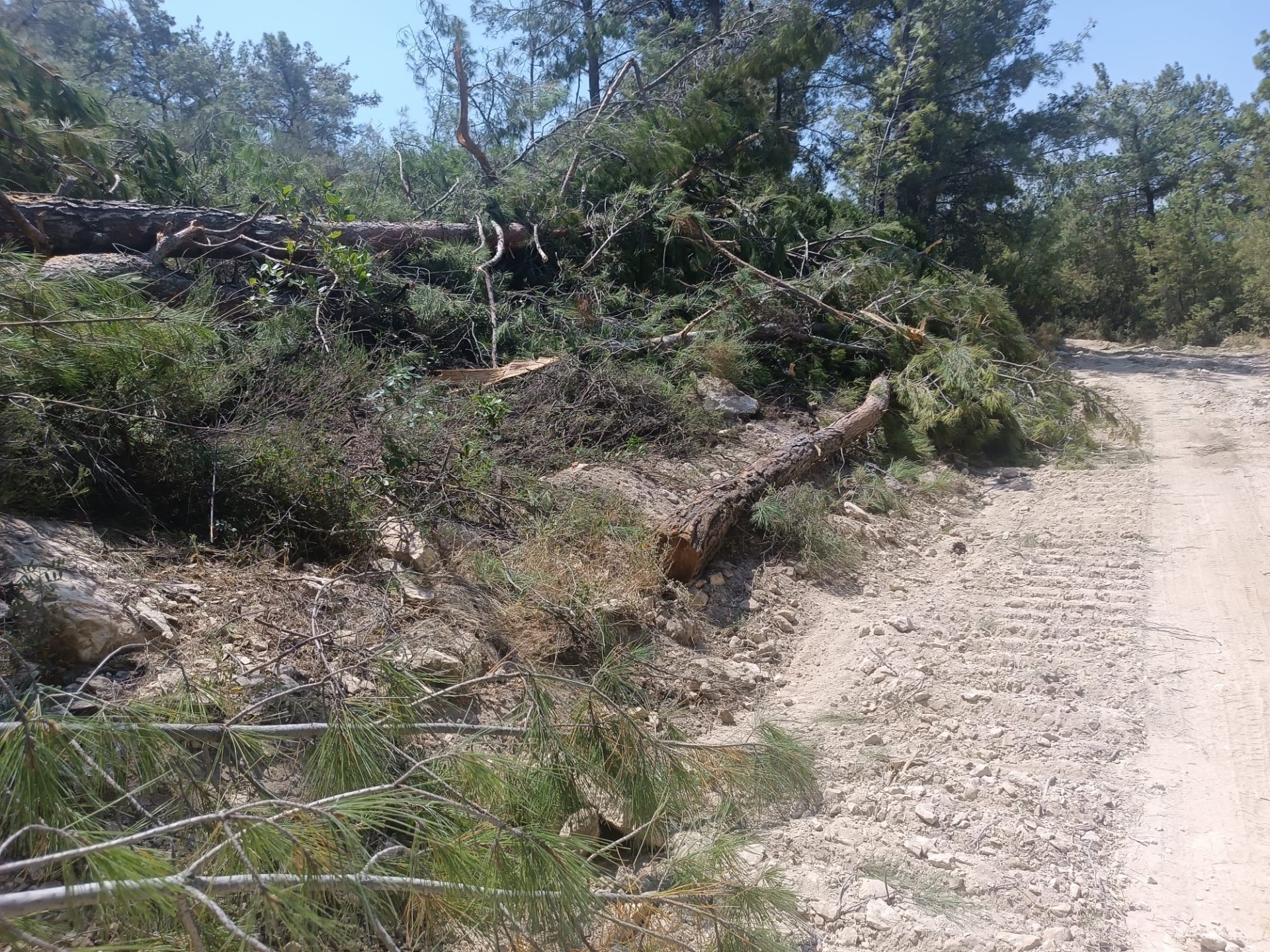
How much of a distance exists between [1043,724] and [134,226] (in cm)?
657

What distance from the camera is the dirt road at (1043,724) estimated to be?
2615mm

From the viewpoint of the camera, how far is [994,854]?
2.83m

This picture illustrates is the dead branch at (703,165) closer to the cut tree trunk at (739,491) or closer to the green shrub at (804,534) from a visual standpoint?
the cut tree trunk at (739,491)

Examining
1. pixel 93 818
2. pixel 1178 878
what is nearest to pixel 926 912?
pixel 1178 878

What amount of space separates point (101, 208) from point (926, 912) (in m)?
6.74

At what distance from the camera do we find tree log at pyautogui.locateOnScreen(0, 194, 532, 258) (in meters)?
6.02

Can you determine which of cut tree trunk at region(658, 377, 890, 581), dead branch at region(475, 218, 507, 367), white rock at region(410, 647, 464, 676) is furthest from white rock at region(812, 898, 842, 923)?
dead branch at region(475, 218, 507, 367)

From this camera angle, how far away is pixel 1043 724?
3582 millimetres

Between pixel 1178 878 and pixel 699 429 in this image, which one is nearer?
pixel 1178 878

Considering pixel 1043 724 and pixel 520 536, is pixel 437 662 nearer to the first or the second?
pixel 520 536

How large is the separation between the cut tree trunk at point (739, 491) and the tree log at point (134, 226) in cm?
302

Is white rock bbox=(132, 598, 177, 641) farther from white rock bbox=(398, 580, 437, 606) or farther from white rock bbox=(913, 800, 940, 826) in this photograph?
white rock bbox=(913, 800, 940, 826)

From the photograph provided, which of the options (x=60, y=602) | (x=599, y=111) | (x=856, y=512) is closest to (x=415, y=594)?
(x=60, y=602)

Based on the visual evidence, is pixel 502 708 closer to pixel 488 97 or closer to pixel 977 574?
pixel 977 574
